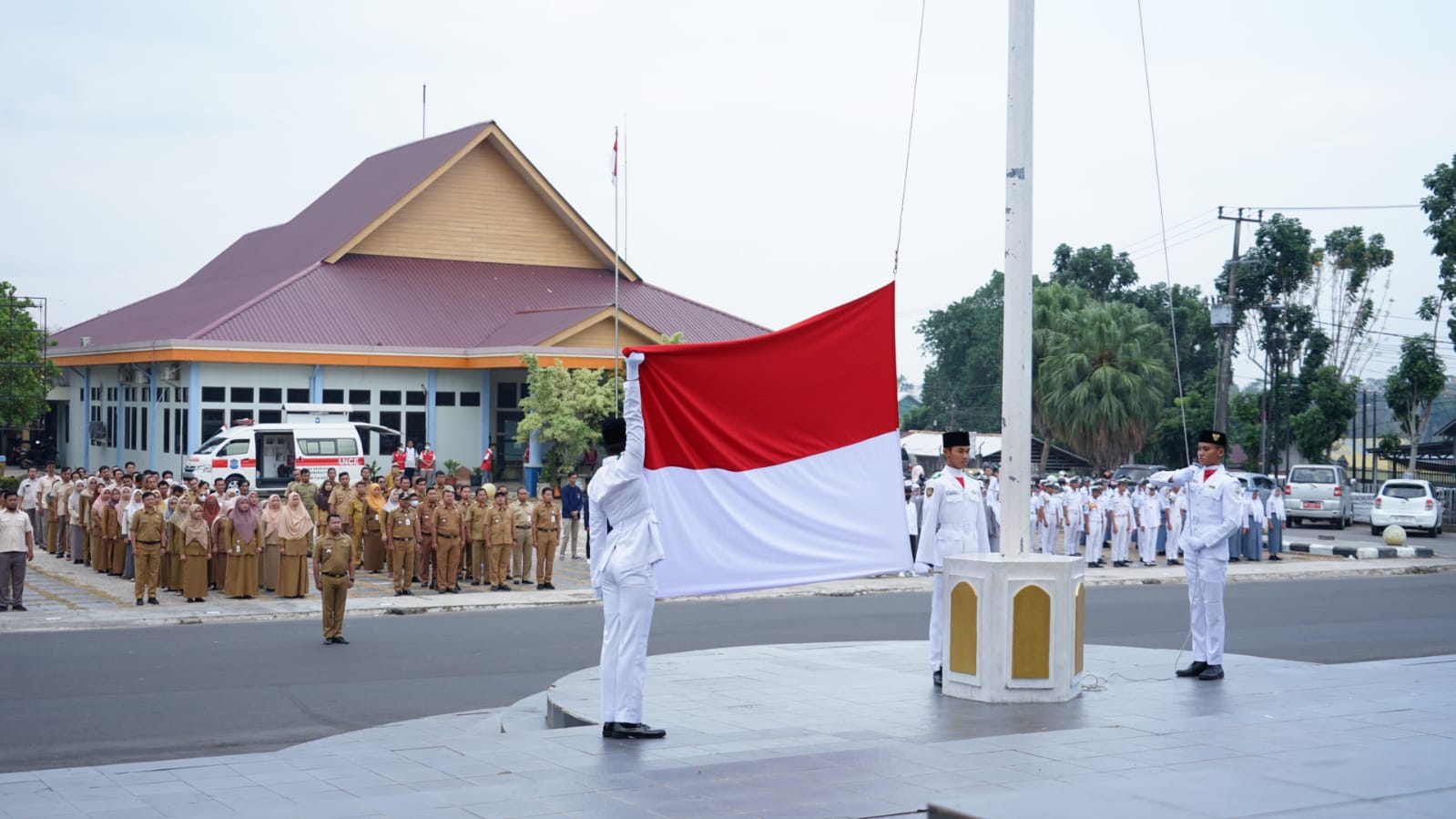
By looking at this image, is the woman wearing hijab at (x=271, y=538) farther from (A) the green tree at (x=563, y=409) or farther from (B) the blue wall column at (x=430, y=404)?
(B) the blue wall column at (x=430, y=404)

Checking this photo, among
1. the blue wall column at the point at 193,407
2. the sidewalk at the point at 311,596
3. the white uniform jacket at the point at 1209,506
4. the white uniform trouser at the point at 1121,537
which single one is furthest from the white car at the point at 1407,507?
the blue wall column at the point at 193,407

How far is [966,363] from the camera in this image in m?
81.6

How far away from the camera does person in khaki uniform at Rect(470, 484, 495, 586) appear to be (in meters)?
21.6

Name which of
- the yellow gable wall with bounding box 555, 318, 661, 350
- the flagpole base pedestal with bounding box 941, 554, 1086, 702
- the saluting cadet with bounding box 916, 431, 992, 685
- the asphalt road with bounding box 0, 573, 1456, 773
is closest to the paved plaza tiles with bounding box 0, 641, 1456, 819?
the flagpole base pedestal with bounding box 941, 554, 1086, 702

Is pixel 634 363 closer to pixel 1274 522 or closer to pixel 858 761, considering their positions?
pixel 858 761

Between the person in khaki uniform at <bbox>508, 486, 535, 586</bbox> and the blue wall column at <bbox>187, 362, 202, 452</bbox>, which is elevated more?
the blue wall column at <bbox>187, 362, 202, 452</bbox>

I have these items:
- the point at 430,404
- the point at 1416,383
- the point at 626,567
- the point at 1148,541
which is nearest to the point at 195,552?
the point at 626,567

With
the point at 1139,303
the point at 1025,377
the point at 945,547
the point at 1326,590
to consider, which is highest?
the point at 1139,303

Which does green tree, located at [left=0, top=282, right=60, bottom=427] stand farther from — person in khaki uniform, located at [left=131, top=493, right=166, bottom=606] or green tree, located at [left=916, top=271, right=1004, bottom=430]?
green tree, located at [left=916, top=271, right=1004, bottom=430]

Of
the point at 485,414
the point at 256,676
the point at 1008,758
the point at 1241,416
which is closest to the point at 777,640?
the point at 256,676

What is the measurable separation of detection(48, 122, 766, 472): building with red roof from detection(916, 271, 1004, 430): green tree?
34.4m

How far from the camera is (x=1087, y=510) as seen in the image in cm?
2862

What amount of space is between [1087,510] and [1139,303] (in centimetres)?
4373

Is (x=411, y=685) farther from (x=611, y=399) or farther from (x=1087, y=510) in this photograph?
(x=611, y=399)
